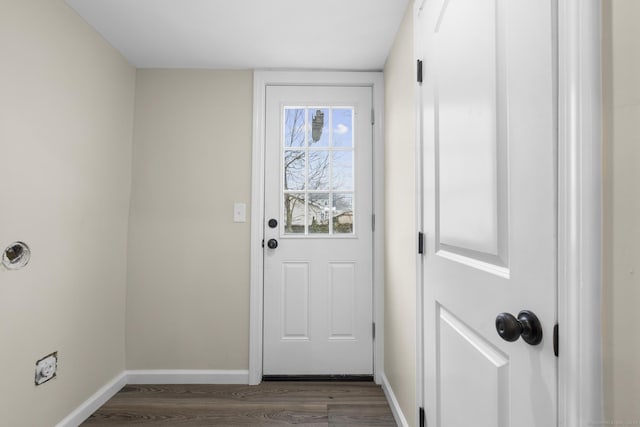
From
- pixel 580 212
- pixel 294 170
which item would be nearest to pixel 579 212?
pixel 580 212

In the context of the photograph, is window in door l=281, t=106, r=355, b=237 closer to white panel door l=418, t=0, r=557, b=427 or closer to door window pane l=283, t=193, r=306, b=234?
door window pane l=283, t=193, r=306, b=234

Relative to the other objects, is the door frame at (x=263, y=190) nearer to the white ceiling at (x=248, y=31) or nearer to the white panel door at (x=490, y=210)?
the white ceiling at (x=248, y=31)

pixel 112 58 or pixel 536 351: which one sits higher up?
pixel 112 58

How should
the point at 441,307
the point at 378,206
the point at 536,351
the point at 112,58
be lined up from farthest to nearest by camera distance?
1. the point at 378,206
2. the point at 112,58
3. the point at 441,307
4. the point at 536,351

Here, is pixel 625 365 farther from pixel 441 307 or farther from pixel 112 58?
pixel 112 58

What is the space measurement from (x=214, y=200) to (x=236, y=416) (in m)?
1.37

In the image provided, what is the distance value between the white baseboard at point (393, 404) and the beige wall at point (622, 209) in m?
1.45

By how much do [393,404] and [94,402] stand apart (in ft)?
5.78

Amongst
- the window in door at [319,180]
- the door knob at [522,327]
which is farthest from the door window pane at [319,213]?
the door knob at [522,327]

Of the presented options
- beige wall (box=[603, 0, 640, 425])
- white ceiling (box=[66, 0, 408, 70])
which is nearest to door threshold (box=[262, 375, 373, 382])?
beige wall (box=[603, 0, 640, 425])

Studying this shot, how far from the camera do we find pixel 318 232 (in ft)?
8.07

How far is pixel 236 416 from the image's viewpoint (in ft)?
6.47

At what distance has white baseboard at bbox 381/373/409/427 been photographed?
179 cm

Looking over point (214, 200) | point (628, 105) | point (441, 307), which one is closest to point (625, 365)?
point (628, 105)
